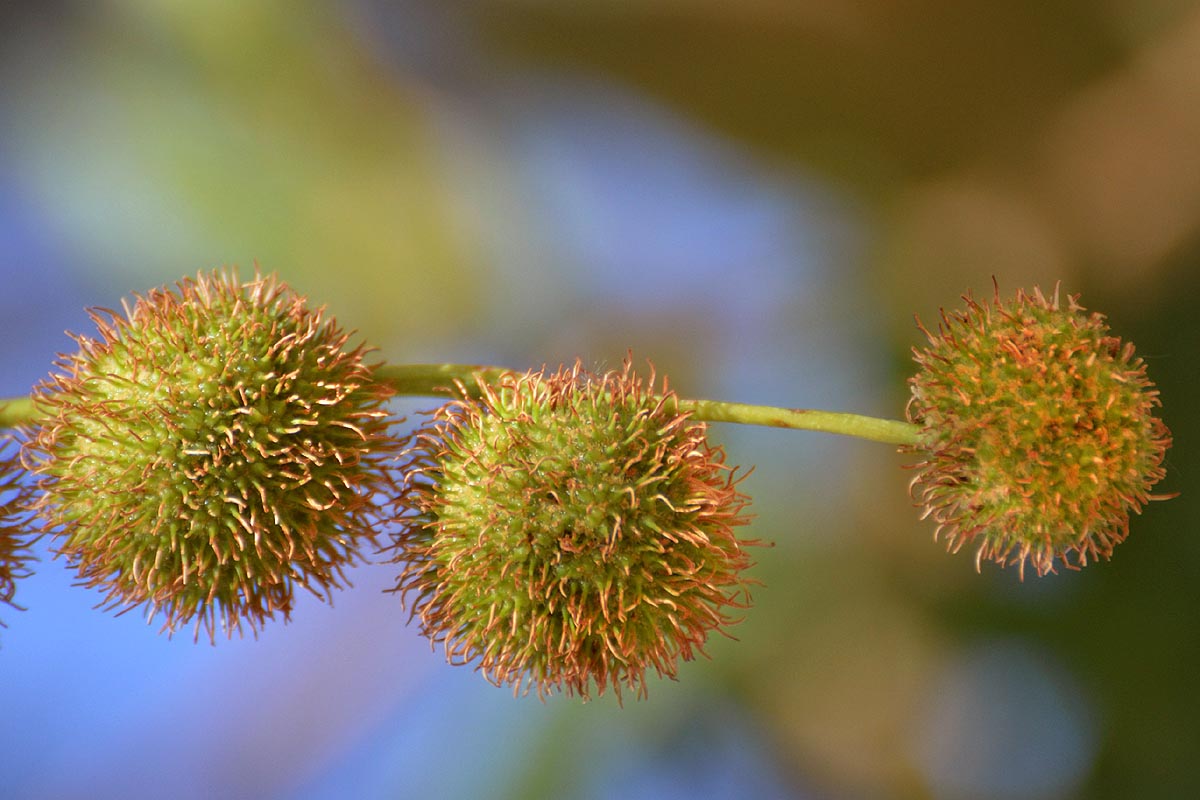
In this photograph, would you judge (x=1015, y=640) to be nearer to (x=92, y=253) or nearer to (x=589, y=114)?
(x=589, y=114)

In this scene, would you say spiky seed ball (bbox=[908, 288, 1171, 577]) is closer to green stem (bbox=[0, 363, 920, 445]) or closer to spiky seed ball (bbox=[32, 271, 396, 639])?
green stem (bbox=[0, 363, 920, 445])

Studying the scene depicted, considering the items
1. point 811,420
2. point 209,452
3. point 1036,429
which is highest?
point 209,452

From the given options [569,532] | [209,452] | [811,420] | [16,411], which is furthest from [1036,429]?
[16,411]

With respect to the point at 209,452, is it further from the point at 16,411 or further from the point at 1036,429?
the point at 1036,429

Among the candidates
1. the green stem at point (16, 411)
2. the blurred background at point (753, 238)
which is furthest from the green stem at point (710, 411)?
the blurred background at point (753, 238)

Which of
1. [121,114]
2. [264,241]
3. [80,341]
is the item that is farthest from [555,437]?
[121,114]

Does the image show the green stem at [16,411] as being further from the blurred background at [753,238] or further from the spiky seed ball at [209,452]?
the blurred background at [753,238]

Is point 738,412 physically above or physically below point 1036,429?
above

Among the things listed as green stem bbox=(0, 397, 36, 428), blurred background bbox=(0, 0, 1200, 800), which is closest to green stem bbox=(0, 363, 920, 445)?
green stem bbox=(0, 397, 36, 428)
